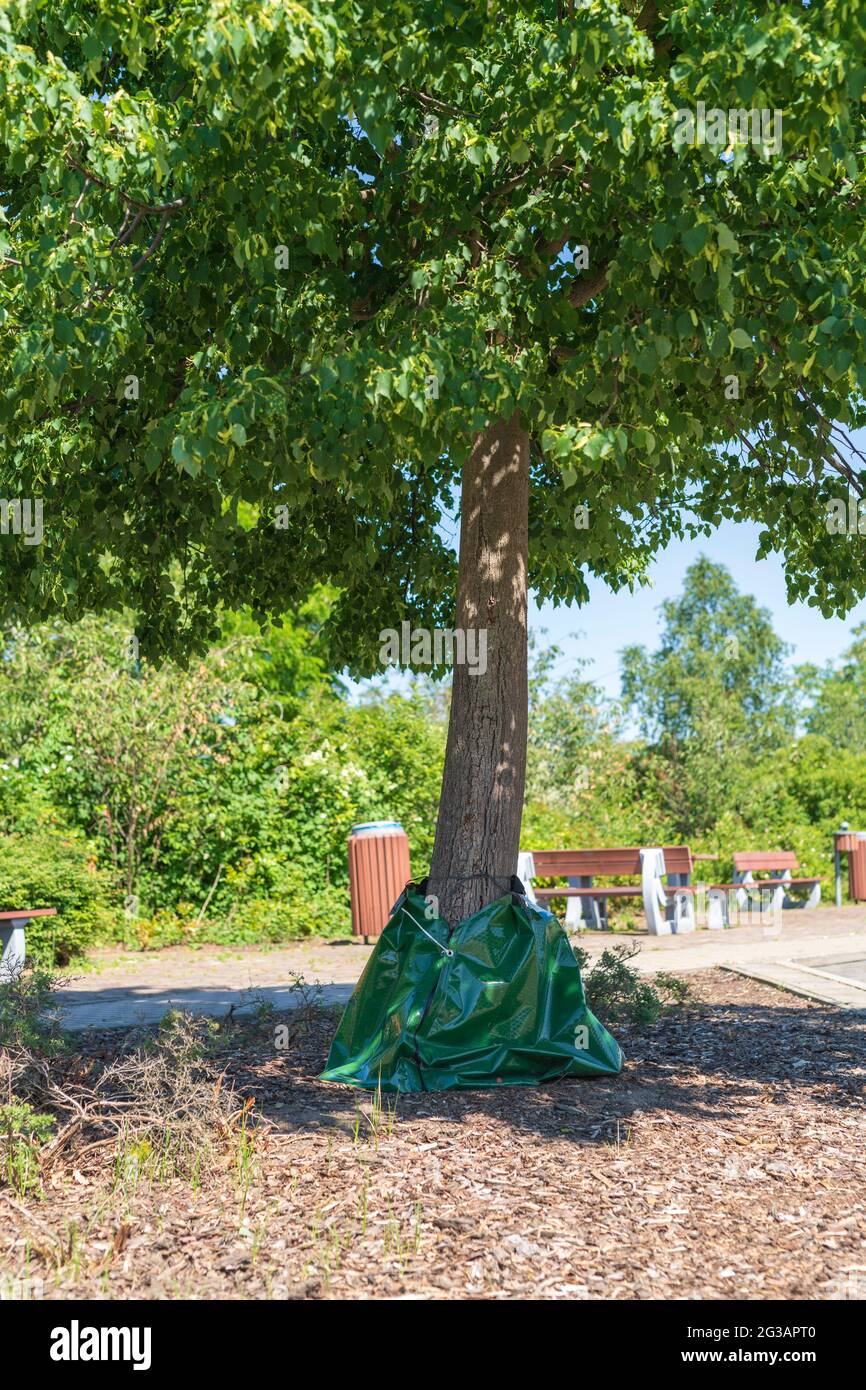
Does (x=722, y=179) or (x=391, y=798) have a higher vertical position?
(x=722, y=179)

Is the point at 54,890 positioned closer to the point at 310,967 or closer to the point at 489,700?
the point at 310,967

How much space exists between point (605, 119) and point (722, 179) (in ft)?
2.11

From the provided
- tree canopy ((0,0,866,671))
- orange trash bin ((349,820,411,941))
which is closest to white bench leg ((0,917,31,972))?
orange trash bin ((349,820,411,941))

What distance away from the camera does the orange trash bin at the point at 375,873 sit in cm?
1270

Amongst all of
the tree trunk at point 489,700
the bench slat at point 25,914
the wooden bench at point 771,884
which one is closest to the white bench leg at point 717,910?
the wooden bench at point 771,884

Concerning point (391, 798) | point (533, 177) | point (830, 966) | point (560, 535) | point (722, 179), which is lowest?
point (830, 966)

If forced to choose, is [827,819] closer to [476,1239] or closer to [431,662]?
[431,662]

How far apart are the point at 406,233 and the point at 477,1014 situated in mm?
3711

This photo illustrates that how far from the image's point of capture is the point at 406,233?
231 inches

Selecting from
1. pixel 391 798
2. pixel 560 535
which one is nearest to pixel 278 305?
pixel 560 535

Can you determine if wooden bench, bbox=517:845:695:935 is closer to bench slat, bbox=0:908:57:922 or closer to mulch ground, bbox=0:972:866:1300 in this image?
bench slat, bbox=0:908:57:922

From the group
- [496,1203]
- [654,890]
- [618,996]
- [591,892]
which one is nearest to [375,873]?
[591,892]

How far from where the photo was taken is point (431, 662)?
8422mm

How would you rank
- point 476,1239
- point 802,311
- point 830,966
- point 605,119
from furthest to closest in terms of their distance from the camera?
point 830,966
point 802,311
point 605,119
point 476,1239
